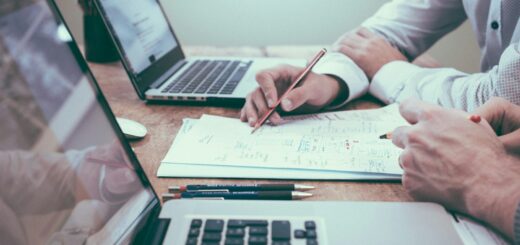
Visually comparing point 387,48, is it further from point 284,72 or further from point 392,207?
point 392,207

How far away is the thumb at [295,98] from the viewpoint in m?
0.79

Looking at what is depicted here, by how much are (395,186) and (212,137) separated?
0.28 metres

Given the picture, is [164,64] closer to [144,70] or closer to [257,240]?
[144,70]

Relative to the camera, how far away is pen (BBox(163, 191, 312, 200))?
21.4 inches

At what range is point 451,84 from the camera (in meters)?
0.86

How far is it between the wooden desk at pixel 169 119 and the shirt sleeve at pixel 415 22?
239mm

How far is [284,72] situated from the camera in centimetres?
89

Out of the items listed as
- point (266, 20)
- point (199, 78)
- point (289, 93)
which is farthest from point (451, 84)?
point (266, 20)

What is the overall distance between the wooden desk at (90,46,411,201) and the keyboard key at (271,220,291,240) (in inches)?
4.4

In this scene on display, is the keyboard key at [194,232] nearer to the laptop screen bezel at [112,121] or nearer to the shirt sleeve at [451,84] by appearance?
the laptop screen bezel at [112,121]

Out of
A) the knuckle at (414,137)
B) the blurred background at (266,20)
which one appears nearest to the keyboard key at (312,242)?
the knuckle at (414,137)

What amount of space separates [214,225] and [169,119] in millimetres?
403

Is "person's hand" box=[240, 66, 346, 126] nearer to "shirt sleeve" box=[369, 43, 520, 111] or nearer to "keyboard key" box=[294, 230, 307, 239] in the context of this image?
"shirt sleeve" box=[369, 43, 520, 111]

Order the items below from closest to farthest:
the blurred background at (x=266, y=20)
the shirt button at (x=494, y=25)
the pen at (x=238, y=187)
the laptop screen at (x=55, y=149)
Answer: the laptop screen at (x=55, y=149)
the pen at (x=238, y=187)
the shirt button at (x=494, y=25)
the blurred background at (x=266, y=20)
